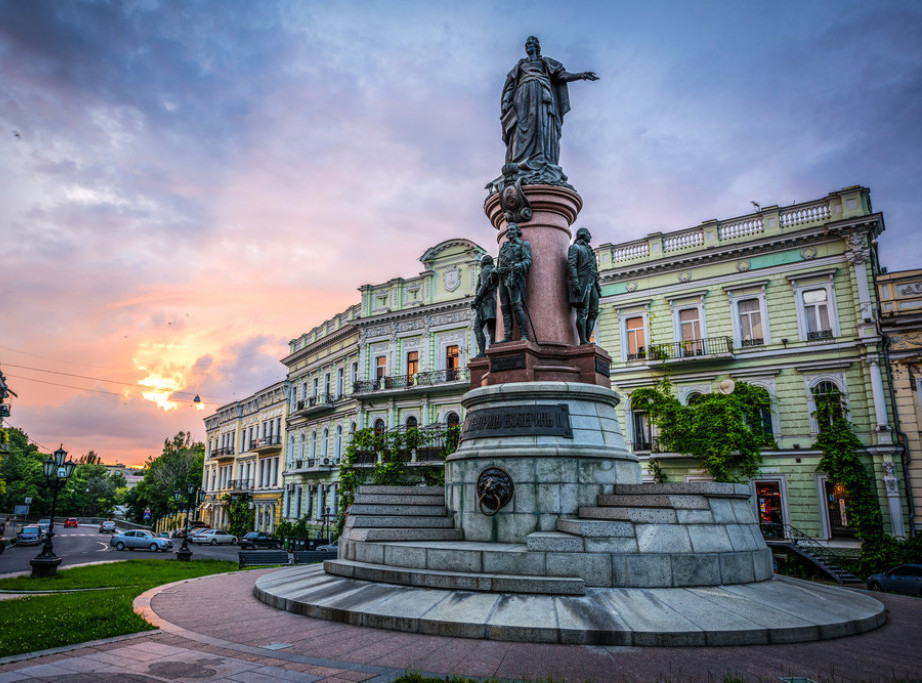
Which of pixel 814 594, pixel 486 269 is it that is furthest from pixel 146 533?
pixel 814 594

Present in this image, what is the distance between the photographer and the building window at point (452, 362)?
3666 cm

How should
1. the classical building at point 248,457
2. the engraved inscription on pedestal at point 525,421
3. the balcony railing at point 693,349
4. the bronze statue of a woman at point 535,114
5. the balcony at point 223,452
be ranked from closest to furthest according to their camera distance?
the engraved inscription on pedestal at point 525,421 < the bronze statue of a woman at point 535,114 < the balcony railing at point 693,349 < the classical building at point 248,457 < the balcony at point 223,452

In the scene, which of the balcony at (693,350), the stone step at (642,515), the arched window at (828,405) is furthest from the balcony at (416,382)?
the stone step at (642,515)

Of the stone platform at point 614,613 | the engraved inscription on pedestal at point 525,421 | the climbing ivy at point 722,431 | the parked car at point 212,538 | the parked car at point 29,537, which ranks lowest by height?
the parked car at point 212,538

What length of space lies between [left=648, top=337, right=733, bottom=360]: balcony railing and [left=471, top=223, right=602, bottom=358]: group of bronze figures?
57.4ft

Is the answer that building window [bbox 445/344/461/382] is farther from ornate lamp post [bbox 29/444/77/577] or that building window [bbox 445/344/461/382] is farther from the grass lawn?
the grass lawn

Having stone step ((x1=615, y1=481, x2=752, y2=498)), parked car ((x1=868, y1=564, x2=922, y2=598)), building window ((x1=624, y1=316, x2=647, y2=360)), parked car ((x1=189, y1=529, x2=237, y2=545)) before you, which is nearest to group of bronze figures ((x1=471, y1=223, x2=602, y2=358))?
stone step ((x1=615, y1=481, x2=752, y2=498))

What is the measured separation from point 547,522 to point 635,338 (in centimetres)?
2211

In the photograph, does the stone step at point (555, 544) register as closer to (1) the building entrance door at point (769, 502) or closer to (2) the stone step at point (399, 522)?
(2) the stone step at point (399, 522)

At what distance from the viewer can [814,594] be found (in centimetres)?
877

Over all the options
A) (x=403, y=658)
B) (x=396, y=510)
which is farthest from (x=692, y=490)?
(x=403, y=658)

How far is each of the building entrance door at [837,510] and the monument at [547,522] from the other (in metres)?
17.5

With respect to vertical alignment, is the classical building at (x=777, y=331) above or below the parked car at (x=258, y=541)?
above

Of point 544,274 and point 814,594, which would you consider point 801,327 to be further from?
point 814,594
